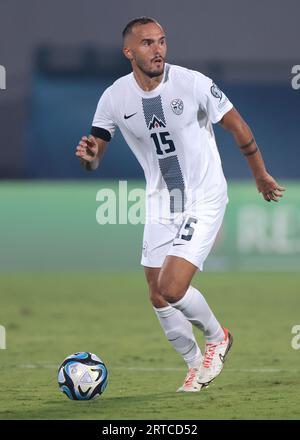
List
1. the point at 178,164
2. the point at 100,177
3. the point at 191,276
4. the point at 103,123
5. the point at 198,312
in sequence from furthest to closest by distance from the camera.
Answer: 1. the point at 100,177
2. the point at 103,123
3. the point at 178,164
4. the point at 198,312
5. the point at 191,276

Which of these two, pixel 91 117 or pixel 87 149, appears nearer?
pixel 87 149

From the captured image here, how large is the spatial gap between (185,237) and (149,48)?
130cm

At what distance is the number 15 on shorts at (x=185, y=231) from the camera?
27.7 ft

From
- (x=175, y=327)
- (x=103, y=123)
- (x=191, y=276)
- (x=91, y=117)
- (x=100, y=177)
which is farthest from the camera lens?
(x=100, y=177)

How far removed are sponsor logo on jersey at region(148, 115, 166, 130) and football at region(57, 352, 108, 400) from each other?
1.65 metres

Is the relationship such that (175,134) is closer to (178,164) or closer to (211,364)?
(178,164)

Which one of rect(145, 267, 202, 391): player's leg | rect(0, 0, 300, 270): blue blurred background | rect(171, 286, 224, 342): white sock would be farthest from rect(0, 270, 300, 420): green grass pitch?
rect(0, 0, 300, 270): blue blurred background

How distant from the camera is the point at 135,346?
11.2 meters

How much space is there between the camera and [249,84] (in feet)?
60.2

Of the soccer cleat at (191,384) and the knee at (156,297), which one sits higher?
the knee at (156,297)

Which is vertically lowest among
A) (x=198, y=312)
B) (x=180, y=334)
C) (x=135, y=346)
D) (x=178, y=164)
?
(x=135, y=346)

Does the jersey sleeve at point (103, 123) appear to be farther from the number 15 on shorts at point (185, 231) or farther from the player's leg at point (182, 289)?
the player's leg at point (182, 289)

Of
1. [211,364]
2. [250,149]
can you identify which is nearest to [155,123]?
[250,149]

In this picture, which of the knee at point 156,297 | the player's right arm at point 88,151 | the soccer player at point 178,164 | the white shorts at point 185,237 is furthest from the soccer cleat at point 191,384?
the player's right arm at point 88,151
